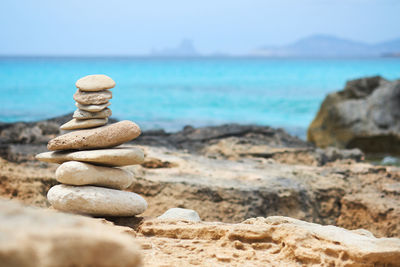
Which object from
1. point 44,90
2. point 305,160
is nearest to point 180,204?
point 305,160

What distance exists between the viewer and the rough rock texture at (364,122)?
12.3 meters

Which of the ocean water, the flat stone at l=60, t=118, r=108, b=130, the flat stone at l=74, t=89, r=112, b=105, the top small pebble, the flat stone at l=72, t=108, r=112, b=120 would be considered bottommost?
the ocean water

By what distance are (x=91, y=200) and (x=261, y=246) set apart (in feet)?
4.73

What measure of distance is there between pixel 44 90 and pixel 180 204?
71.7 ft

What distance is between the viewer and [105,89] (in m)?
4.46

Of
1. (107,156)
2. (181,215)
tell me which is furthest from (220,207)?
(107,156)

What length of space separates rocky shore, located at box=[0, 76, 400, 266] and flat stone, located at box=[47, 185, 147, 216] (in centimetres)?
14

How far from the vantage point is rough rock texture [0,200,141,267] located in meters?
1.54

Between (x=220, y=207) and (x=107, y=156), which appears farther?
(x=220, y=207)

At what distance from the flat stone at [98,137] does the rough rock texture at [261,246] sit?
0.80 meters

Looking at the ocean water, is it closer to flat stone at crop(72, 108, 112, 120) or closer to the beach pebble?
the beach pebble

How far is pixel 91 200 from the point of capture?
160 inches

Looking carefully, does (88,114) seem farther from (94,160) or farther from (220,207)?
(220,207)

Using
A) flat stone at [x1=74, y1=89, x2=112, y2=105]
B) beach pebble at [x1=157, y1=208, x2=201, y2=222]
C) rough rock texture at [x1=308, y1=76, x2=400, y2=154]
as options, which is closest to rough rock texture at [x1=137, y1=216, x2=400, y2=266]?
beach pebble at [x1=157, y1=208, x2=201, y2=222]
